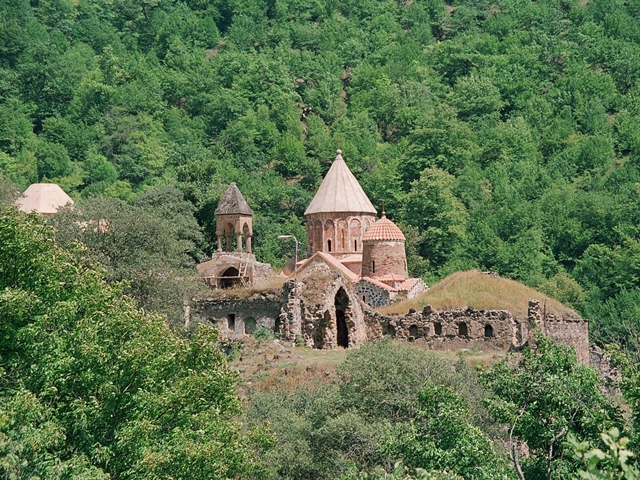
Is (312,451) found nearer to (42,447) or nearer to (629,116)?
(42,447)

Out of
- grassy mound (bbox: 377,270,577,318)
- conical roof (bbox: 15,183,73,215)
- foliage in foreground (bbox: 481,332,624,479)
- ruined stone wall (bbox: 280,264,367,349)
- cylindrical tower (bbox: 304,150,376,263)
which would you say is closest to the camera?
foliage in foreground (bbox: 481,332,624,479)

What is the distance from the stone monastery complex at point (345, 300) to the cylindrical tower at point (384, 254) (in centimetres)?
4

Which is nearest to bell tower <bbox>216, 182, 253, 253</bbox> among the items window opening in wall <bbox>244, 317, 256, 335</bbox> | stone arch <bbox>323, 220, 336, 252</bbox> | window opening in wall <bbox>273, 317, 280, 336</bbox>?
stone arch <bbox>323, 220, 336, 252</bbox>

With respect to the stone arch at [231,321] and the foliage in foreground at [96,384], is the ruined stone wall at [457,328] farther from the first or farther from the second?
the foliage in foreground at [96,384]

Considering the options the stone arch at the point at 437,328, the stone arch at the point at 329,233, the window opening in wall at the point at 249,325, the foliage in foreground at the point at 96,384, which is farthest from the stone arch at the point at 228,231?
the foliage in foreground at the point at 96,384

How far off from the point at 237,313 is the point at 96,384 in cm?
2150

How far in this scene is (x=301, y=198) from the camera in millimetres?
84688

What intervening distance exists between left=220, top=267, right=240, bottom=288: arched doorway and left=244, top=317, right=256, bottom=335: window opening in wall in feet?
15.5

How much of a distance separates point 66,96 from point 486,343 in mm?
71690

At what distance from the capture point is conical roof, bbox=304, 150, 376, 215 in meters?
53.3

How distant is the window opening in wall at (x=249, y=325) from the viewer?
44.8 m

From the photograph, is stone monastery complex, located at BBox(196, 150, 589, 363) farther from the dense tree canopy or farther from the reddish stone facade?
the dense tree canopy

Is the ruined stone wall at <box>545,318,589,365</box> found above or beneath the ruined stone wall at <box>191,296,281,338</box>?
beneath

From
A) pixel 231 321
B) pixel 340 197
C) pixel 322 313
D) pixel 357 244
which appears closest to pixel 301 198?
pixel 340 197
